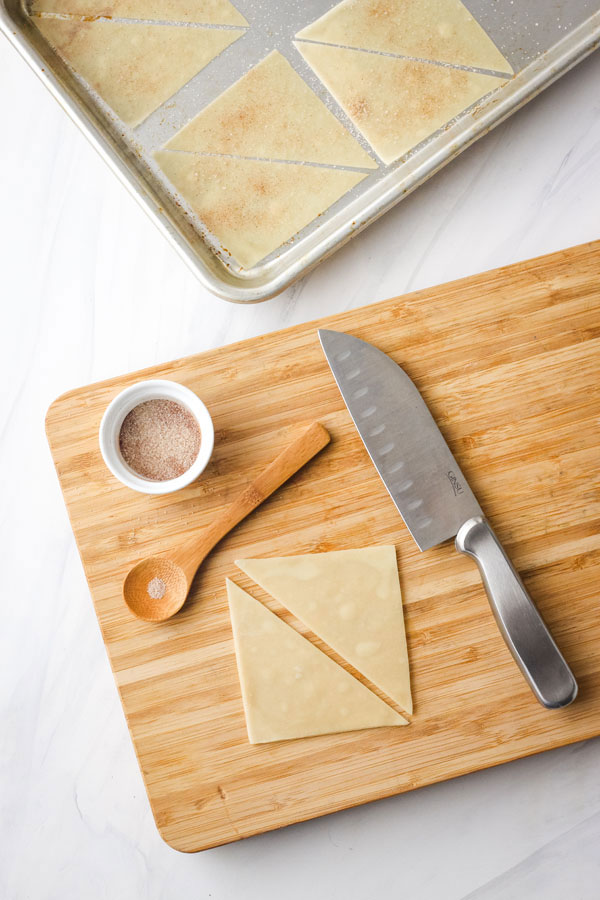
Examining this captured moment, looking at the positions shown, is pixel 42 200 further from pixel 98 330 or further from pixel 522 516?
pixel 522 516

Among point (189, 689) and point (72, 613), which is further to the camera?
point (72, 613)

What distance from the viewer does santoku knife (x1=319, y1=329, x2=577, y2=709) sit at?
993 millimetres

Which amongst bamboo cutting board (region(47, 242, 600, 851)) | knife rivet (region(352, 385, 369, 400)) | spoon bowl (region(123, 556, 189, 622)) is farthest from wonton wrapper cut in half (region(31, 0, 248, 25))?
spoon bowl (region(123, 556, 189, 622))

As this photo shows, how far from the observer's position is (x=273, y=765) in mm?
1032

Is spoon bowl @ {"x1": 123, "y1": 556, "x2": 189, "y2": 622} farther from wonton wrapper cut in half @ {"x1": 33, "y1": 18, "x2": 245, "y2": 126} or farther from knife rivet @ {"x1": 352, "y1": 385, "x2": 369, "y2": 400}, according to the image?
wonton wrapper cut in half @ {"x1": 33, "y1": 18, "x2": 245, "y2": 126}

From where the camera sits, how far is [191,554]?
3.40 ft

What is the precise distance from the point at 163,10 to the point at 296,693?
1190 millimetres

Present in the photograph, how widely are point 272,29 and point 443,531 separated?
935mm

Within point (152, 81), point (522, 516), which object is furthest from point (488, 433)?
point (152, 81)

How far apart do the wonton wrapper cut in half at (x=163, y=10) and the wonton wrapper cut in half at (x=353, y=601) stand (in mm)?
956

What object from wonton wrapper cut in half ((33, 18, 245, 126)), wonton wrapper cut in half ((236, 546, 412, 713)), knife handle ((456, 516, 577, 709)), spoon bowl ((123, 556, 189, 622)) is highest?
wonton wrapper cut in half ((33, 18, 245, 126))

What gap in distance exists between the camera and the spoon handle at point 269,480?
3.41 ft

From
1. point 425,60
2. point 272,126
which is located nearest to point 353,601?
point 272,126

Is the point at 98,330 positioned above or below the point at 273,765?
above
